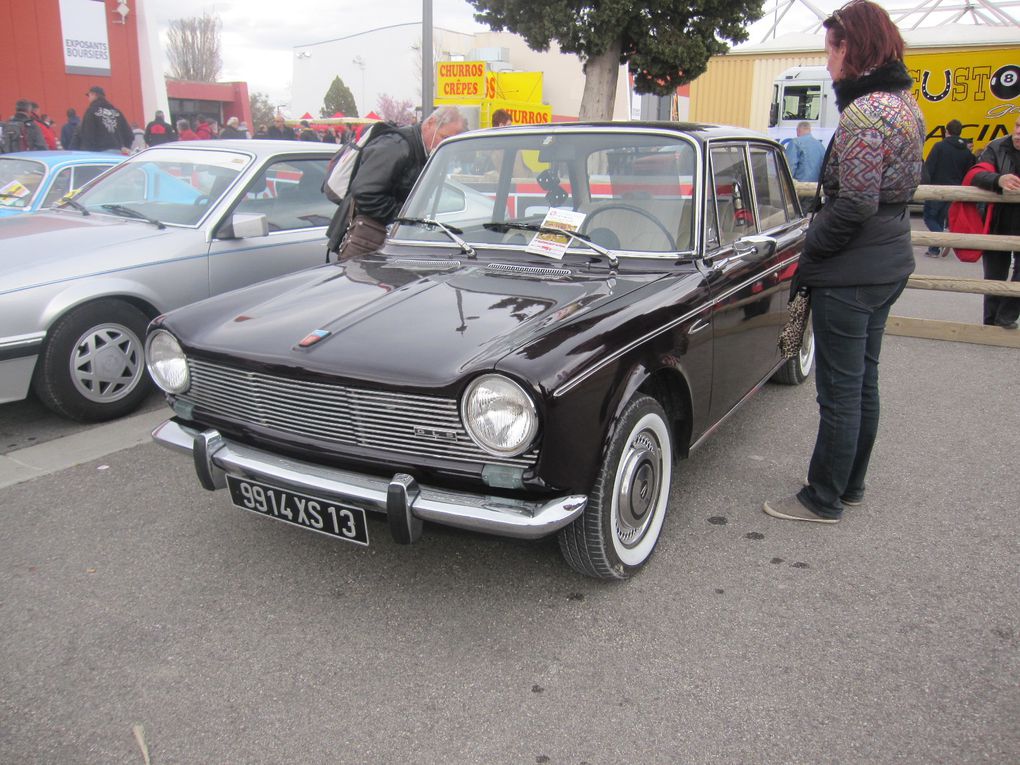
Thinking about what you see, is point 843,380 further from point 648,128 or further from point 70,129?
point 70,129

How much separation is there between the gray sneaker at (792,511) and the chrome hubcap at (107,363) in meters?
3.66

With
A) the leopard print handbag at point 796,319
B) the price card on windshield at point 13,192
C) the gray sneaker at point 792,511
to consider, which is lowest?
the gray sneaker at point 792,511

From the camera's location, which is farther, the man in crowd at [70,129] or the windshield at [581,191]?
the man in crowd at [70,129]

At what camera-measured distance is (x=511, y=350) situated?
8.09 ft

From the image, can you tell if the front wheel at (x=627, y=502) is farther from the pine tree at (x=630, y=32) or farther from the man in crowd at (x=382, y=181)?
the pine tree at (x=630, y=32)

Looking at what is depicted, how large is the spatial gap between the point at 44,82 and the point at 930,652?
73.3 feet

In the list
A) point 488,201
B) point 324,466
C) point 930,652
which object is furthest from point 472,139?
point 930,652

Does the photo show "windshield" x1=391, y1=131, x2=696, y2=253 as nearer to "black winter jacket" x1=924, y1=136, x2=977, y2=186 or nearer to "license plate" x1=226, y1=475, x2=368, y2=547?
"license plate" x1=226, y1=475, x2=368, y2=547

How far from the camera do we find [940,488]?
383 cm

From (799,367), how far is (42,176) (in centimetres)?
608

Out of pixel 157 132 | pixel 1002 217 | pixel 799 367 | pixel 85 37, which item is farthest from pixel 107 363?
pixel 85 37

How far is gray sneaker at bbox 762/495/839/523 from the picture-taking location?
11.5 feet

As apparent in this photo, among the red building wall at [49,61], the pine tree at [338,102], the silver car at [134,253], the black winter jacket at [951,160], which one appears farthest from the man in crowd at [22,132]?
the pine tree at [338,102]

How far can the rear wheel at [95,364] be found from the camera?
432cm
